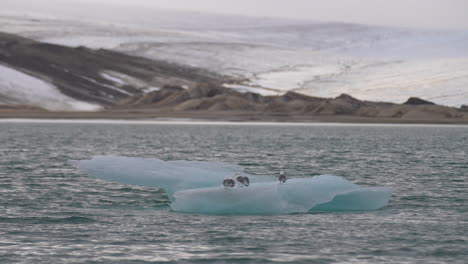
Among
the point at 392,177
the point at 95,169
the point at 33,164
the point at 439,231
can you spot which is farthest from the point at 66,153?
the point at 439,231

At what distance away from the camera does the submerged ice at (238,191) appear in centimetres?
2511

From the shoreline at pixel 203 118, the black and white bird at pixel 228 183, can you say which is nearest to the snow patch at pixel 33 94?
the shoreline at pixel 203 118

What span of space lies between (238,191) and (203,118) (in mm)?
130928

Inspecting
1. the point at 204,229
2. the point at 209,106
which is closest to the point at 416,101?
the point at 209,106

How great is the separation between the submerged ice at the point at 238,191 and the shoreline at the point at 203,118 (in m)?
123

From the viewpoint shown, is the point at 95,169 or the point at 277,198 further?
the point at 95,169

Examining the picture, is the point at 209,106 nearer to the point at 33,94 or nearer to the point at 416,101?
the point at 416,101

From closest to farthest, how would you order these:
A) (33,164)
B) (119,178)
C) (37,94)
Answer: (119,178)
(33,164)
(37,94)

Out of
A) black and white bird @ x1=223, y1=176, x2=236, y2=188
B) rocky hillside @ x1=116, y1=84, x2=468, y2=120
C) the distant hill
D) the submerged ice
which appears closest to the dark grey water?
the submerged ice

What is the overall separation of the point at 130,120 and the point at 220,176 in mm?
129196

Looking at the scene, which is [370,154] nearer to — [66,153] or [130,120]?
[66,153]

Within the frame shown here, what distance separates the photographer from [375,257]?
63.6 feet

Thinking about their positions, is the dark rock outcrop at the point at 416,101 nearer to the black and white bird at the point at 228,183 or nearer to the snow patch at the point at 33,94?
the snow patch at the point at 33,94

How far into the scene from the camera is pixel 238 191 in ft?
82.0
